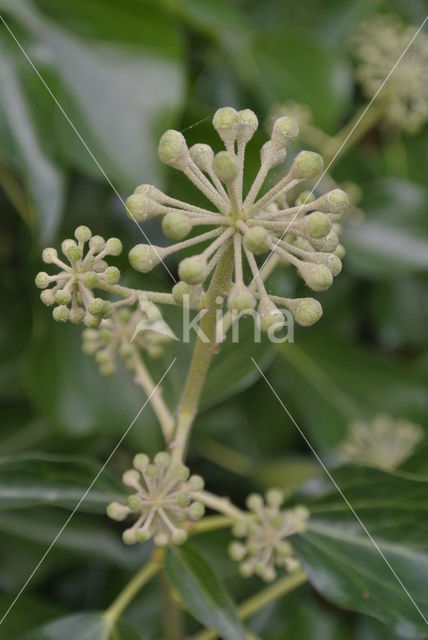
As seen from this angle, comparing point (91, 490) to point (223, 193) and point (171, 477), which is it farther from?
point (223, 193)

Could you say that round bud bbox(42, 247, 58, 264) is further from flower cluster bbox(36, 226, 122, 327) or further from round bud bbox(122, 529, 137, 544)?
round bud bbox(122, 529, 137, 544)

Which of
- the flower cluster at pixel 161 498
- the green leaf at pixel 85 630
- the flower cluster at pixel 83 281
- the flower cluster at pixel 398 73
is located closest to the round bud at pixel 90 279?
the flower cluster at pixel 83 281

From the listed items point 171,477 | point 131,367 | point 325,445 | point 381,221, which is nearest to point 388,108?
point 381,221

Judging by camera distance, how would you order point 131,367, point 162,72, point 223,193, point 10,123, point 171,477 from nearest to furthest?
1. point 223,193
2. point 171,477
3. point 131,367
4. point 10,123
5. point 162,72

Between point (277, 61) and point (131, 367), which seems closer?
point (131, 367)

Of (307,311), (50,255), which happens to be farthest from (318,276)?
(50,255)

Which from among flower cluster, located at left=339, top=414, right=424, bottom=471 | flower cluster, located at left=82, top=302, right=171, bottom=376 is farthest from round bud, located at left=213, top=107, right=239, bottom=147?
flower cluster, located at left=339, top=414, right=424, bottom=471
